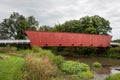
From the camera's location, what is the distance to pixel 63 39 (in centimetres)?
4250

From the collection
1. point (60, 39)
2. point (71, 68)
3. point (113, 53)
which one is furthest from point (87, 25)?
point (71, 68)

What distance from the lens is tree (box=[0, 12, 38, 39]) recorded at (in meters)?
58.6

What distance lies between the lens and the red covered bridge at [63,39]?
39625 millimetres

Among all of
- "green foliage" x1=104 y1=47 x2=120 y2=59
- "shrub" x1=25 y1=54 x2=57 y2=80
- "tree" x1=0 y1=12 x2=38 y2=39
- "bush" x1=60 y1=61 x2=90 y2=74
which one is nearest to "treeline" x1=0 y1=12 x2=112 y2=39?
"tree" x1=0 y1=12 x2=38 y2=39

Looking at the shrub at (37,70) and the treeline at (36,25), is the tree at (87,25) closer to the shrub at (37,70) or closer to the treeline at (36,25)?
the treeline at (36,25)

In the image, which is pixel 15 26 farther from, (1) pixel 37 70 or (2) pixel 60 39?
(1) pixel 37 70

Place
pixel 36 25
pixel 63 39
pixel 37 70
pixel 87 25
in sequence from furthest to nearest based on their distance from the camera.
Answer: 1. pixel 36 25
2. pixel 87 25
3. pixel 63 39
4. pixel 37 70

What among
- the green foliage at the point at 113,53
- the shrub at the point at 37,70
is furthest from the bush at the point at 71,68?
the green foliage at the point at 113,53

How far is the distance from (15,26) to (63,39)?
68.5 ft

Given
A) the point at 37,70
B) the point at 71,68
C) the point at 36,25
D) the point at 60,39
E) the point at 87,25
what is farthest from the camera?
the point at 36,25

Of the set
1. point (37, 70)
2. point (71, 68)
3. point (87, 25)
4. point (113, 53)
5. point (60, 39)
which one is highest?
point (87, 25)

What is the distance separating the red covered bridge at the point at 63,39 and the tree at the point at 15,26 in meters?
18.0

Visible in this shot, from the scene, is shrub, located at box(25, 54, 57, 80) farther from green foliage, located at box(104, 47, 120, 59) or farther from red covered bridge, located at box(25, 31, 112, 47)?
green foliage, located at box(104, 47, 120, 59)

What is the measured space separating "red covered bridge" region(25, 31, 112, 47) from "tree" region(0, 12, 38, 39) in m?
18.0
